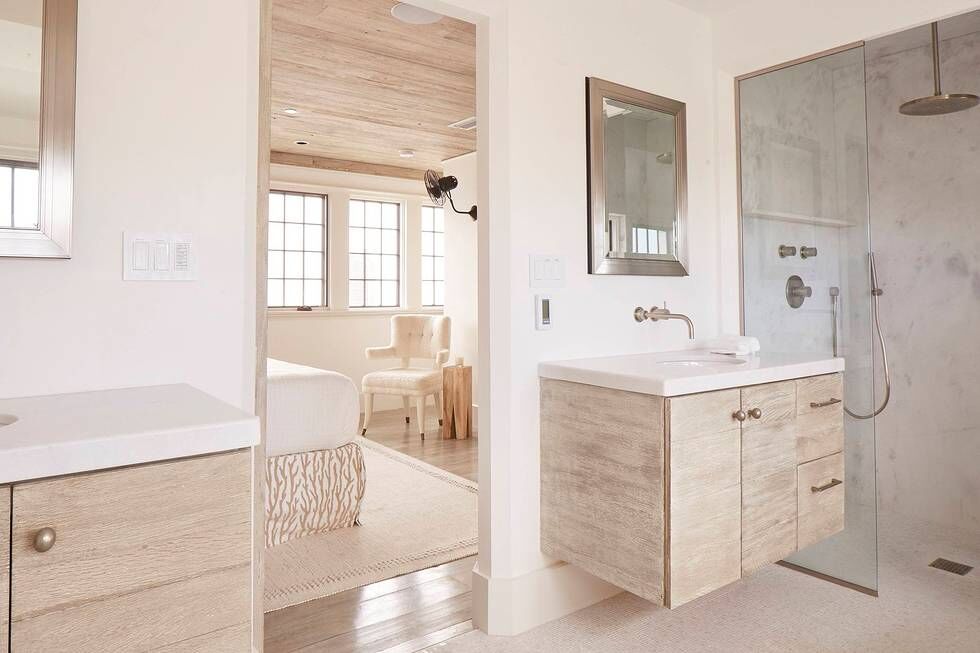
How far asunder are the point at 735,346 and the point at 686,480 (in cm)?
77

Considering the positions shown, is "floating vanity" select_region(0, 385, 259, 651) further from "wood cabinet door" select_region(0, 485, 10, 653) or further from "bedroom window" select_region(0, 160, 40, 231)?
"bedroom window" select_region(0, 160, 40, 231)

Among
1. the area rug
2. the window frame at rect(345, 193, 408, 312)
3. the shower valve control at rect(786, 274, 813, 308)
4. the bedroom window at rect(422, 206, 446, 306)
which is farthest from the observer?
the bedroom window at rect(422, 206, 446, 306)

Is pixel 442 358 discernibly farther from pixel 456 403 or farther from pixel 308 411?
pixel 308 411

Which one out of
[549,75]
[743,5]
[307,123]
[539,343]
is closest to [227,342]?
[539,343]

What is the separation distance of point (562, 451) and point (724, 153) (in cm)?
160

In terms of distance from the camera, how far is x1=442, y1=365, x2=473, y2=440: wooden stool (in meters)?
5.16

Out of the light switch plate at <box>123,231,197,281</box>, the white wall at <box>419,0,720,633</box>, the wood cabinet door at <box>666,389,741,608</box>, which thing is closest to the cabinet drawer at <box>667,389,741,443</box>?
the wood cabinet door at <box>666,389,741,608</box>

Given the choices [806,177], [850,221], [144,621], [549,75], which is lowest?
[144,621]

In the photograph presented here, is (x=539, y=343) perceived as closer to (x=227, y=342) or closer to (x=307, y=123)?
(x=227, y=342)

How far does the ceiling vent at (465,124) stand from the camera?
465cm

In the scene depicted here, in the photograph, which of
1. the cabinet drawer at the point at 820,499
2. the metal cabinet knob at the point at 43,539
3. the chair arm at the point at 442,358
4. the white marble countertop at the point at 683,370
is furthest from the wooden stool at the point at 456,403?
the metal cabinet knob at the point at 43,539

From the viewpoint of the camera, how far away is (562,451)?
7.10 feet

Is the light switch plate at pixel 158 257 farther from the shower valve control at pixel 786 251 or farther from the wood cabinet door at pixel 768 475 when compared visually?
the shower valve control at pixel 786 251

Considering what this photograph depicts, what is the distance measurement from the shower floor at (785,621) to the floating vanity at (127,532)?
124cm
